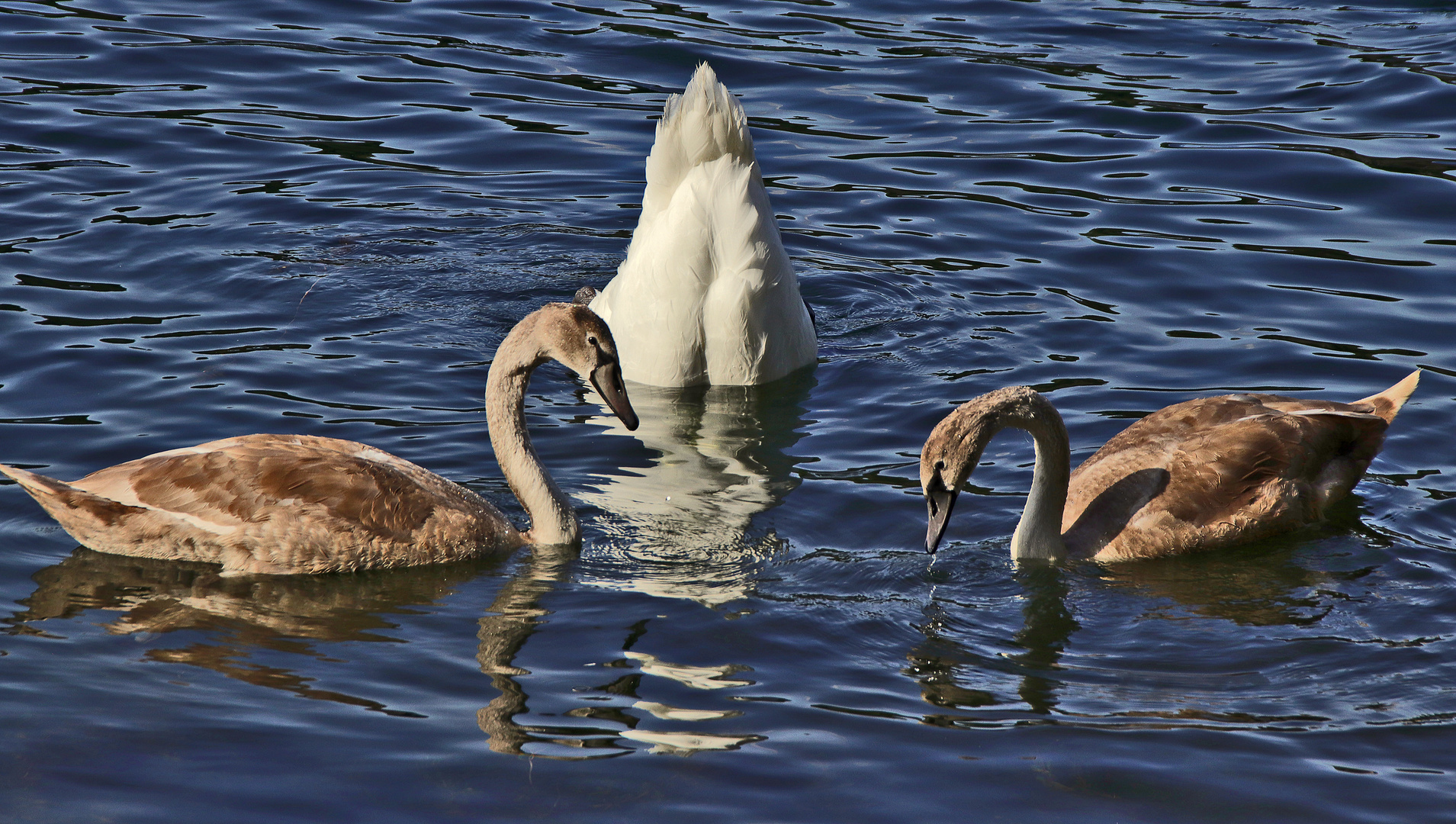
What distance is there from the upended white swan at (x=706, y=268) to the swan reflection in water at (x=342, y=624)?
2.13 metres

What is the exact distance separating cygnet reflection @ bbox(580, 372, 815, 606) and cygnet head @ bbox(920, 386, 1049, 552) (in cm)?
83

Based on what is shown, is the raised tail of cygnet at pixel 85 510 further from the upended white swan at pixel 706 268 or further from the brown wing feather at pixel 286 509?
the upended white swan at pixel 706 268

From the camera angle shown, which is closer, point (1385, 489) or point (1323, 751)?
point (1323, 751)

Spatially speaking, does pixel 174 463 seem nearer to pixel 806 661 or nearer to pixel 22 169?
pixel 806 661

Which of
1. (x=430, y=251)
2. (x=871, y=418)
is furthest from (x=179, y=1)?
(x=871, y=418)

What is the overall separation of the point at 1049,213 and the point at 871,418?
3.67 meters

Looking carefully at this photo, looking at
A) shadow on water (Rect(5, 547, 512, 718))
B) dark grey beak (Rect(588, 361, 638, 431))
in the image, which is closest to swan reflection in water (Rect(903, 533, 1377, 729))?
dark grey beak (Rect(588, 361, 638, 431))

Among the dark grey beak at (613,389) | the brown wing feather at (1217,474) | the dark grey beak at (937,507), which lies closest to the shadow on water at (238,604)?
the dark grey beak at (613,389)

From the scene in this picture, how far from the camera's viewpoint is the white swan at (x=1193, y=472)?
7039 millimetres

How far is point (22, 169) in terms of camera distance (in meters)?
11.9

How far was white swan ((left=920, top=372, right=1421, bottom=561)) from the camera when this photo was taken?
7039mm

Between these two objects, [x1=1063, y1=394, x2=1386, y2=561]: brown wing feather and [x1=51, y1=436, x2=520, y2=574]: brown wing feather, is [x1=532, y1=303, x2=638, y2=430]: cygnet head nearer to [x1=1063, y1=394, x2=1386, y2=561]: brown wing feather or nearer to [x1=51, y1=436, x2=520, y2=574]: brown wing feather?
[x1=51, y1=436, x2=520, y2=574]: brown wing feather

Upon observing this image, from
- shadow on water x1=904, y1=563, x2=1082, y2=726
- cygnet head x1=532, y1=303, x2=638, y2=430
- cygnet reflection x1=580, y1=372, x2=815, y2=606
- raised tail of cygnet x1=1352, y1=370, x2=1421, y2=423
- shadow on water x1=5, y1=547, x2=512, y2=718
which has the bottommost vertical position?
shadow on water x1=5, y1=547, x2=512, y2=718

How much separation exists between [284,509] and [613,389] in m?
1.52
